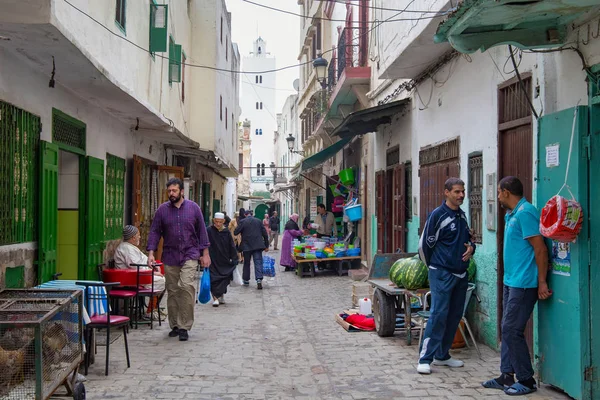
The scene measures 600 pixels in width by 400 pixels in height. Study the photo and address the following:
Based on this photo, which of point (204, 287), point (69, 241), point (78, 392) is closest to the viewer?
point (78, 392)

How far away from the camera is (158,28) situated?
1177cm

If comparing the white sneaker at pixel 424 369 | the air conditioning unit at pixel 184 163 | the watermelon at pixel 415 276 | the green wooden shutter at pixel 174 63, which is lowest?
the white sneaker at pixel 424 369

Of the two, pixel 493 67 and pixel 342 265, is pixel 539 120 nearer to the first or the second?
pixel 493 67

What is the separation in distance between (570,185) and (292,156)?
124ft

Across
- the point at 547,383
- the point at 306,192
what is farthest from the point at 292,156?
the point at 547,383

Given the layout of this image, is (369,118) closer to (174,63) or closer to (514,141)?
(174,63)

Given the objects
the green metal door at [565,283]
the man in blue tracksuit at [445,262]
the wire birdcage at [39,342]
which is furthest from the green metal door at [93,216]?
the green metal door at [565,283]

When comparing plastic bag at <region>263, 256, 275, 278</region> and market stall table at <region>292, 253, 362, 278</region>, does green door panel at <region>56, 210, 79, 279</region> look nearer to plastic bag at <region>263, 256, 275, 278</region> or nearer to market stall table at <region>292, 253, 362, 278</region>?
plastic bag at <region>263, 256, 275, 278</region>

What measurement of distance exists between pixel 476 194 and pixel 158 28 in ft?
23.2

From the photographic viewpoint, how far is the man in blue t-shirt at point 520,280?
16.9 ft

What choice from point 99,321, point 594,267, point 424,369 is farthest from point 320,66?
point 594,267

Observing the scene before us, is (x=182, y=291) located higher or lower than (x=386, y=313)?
higher

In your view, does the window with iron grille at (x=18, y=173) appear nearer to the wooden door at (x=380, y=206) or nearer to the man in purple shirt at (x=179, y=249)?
the man in purple shirt at (x=179, y=249)

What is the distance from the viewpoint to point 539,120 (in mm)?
5410
